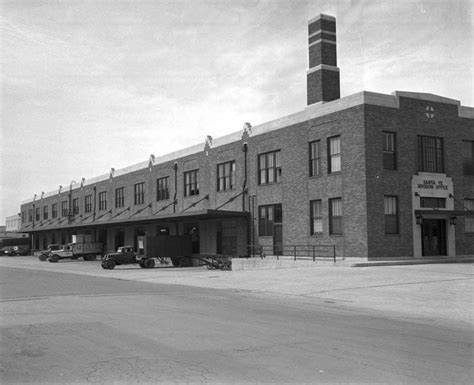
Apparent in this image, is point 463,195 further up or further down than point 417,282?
further up

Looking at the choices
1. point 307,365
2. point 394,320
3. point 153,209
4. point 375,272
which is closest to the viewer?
point 307,365

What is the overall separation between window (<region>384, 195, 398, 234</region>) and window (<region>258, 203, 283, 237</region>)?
316 inches

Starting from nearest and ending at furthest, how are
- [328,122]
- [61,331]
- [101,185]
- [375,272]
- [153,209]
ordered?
[61,331], [375,272], [328,122], [153,209], [101,185]

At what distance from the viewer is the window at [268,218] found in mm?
36375

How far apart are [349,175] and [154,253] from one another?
50.5 ft

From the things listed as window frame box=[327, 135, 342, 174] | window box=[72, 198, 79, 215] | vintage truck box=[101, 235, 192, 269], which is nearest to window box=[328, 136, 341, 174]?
window frame box=[327, 135, 342, 174]

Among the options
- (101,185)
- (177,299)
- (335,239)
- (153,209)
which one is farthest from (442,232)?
(101,185)

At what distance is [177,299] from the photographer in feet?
55.0

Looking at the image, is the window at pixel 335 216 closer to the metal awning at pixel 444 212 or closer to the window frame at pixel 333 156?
the window frame at pixel 333 156

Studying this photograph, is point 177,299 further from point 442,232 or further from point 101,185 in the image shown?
point 101,185

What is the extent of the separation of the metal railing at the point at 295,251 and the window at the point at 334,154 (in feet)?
14.7

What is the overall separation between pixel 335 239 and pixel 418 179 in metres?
5.78

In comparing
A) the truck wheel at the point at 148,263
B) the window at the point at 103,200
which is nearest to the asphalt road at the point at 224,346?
the truck wheel at the point at 148,263

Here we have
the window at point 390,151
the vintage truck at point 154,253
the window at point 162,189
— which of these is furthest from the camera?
the window at point 162,189
